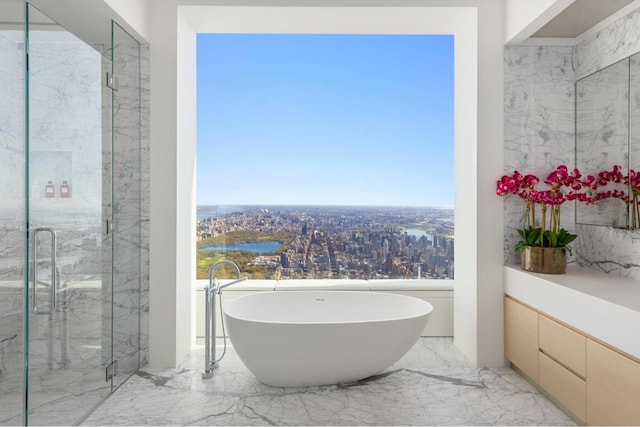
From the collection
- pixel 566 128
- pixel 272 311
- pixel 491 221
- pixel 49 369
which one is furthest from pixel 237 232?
pixel 566 128

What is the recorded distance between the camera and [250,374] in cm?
288

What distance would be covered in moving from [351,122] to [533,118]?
A: 1580mm

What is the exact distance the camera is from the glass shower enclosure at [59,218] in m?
1.94

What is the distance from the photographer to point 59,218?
2.13m

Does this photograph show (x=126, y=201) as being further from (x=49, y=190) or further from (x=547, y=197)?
(x=547, y=197)

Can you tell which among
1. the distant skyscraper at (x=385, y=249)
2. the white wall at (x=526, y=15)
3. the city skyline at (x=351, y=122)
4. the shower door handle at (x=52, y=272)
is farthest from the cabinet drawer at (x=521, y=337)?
the shower door handle at (x=52, y=272)

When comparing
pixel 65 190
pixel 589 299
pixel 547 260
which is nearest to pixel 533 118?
pixel 547 260

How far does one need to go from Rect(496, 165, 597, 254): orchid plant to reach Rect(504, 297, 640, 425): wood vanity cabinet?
49 centimetres

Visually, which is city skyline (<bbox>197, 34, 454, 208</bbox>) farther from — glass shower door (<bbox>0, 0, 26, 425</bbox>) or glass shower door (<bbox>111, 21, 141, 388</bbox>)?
glass shower door (<bbox>0, 0, 26, 425</bbox>)

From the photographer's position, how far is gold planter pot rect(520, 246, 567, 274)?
268cm

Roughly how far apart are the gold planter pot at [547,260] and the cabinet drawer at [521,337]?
29cm

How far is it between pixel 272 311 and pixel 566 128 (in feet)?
8.87

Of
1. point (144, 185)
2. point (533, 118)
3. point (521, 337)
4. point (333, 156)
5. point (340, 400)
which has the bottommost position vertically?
point (340, 400)

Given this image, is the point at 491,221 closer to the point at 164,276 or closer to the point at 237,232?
the point at 237,232
